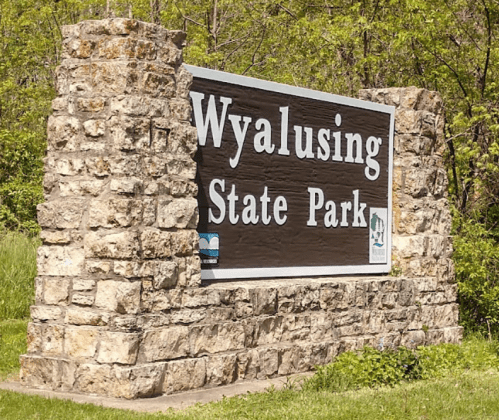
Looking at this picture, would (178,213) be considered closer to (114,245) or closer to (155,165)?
(155,165)

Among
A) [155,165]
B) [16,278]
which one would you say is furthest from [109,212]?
[16,278]

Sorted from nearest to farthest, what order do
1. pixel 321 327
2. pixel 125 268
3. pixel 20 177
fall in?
pixel 125 268, pixel 321 327, pixel 20 177

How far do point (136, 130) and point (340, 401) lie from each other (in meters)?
2.82

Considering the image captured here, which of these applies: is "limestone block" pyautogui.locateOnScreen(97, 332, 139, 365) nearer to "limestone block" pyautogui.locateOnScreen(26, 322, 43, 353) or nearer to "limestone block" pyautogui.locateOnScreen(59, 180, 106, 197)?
"limestone block" pyautogui.locateOnScreen(26, 322, 43, 353)

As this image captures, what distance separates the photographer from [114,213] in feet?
24.9

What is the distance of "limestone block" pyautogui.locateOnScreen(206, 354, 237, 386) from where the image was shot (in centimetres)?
821

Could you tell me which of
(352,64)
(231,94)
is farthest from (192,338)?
(352,64)

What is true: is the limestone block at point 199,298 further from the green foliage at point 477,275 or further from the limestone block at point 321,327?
the green foliage at point 477,275

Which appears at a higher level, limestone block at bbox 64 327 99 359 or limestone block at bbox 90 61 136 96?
limestone block at bbox 90 61 136 96

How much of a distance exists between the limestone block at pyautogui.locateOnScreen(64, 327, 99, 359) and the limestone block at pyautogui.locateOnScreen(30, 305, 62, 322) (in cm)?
20

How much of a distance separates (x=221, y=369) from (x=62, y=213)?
79.1 inches

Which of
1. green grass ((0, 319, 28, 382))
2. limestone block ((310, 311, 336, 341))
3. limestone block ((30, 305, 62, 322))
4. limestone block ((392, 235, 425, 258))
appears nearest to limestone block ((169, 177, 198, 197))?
limestone block ((30, 305, 62, 322))

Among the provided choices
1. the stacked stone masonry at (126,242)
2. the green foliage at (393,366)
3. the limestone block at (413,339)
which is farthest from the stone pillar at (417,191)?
the stacked stone masonry at (126,242)

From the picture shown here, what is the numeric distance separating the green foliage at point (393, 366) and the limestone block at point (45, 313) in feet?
7.49
